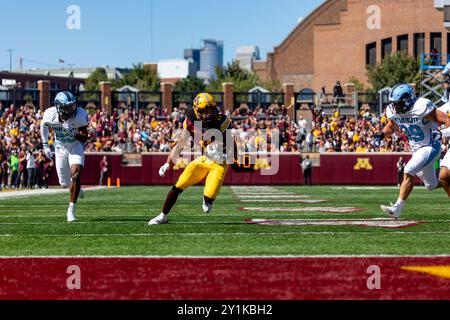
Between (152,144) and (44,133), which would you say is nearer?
(44,133)

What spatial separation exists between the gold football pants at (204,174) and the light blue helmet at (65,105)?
2.28 m

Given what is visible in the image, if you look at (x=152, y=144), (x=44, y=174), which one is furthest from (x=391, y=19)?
(x=44, y=174)

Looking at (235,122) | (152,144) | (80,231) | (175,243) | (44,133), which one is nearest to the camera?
(175,243)

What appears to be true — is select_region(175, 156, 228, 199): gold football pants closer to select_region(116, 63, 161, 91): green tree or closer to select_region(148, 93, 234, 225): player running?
select_region(148, 93, 234, 225): player running

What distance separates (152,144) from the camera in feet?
132

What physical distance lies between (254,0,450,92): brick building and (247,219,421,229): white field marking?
55.0 meters

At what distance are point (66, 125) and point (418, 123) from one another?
16.7ft

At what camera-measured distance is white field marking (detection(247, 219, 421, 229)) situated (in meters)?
11.8

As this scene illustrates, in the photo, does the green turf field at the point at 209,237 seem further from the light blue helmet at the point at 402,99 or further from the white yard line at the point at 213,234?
the light blue helmet at the point at 402,99

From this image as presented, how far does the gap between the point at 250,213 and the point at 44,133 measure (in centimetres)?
363

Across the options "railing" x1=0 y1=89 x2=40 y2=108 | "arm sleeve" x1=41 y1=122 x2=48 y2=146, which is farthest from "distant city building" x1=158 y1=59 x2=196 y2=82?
"arm sleeve" x1=41 y1=122 x2=48 y2=146

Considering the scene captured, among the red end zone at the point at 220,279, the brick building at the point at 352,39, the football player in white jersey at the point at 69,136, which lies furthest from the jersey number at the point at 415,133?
the brick building at the point at 352,39

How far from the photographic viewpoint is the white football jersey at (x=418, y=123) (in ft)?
39.7
